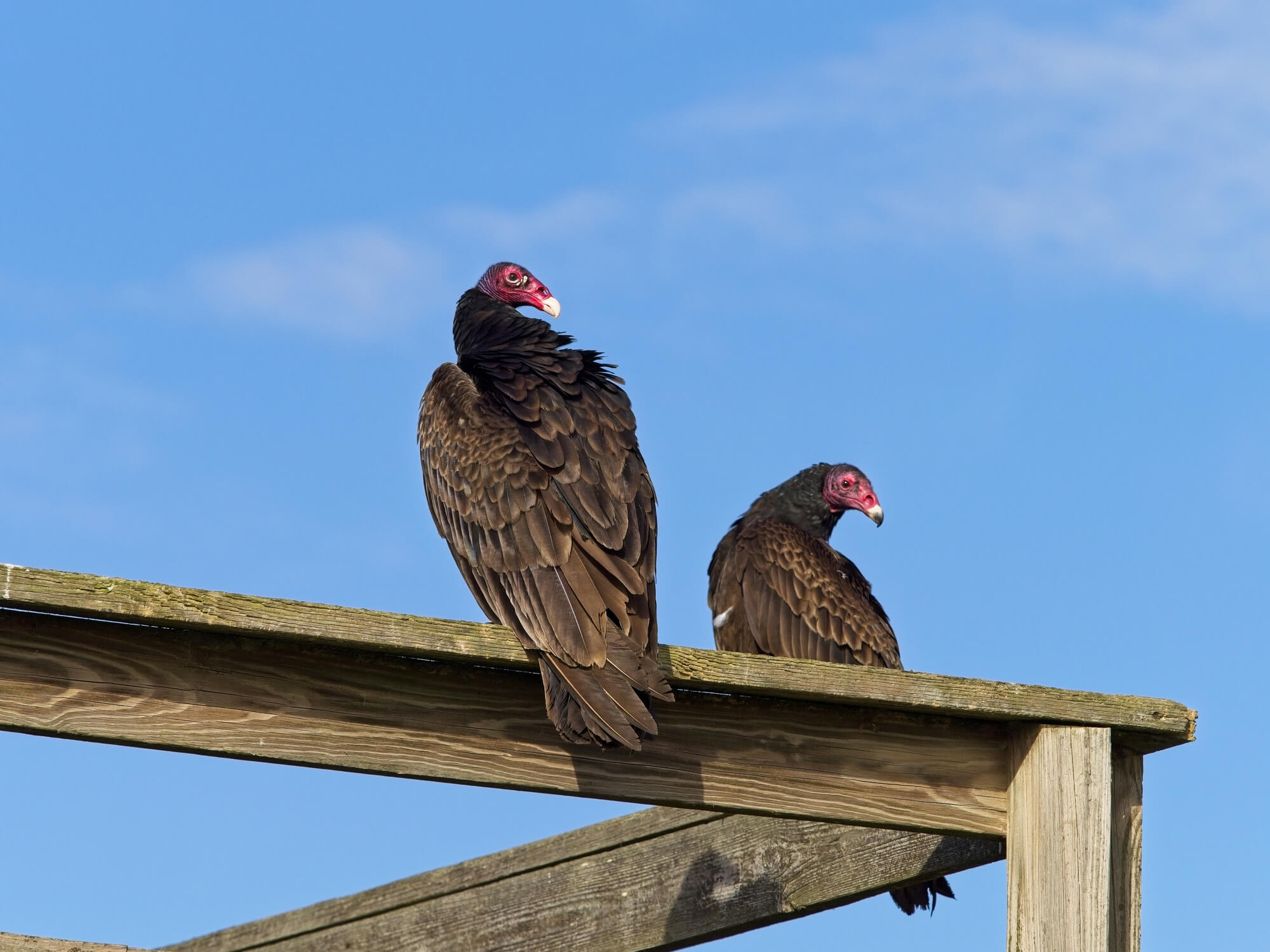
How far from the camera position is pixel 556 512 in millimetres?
3682

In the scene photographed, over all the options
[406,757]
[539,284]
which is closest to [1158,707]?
[406,757]

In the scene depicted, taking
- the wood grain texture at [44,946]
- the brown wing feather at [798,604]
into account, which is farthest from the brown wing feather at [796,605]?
the wood grain texture at [44,946]

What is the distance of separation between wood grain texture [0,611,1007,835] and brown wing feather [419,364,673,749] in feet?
0.42

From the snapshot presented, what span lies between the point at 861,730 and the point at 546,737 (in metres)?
0.63

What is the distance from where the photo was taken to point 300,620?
2.74 meters

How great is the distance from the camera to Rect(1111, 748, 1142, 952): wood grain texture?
3072mm

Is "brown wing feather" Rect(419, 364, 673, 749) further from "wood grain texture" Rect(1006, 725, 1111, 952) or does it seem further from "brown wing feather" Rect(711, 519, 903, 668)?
"brown wing feather" Rect(711, 519, 903, 668)

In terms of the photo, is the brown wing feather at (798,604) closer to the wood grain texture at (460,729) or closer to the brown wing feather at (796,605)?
the brown wing feather at (796,605)

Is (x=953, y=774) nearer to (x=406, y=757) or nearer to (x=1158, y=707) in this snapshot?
(x=1158, y=707)

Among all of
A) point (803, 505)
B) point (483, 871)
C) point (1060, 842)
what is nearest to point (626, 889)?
point (483, 871)

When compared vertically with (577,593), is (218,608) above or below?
below

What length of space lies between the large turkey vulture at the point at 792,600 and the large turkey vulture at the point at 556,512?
3.86 ft

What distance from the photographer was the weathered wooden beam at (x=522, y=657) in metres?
2.66

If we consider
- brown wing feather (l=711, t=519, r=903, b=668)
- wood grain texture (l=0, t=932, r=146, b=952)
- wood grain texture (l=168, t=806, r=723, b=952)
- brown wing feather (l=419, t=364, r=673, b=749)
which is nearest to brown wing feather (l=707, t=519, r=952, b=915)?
brown wing feather (l=711, t=519, r=903, b=668)
